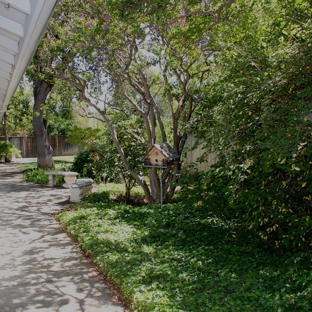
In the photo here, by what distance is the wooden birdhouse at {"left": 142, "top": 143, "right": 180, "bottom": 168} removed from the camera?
8.24 metres

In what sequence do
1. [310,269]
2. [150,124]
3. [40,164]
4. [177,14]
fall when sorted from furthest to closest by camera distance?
[40,164] < [150,124] < [177,14] < [310,269]

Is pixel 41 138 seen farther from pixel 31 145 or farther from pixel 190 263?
pixel 31 145

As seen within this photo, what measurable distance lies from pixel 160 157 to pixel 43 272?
3766 mm

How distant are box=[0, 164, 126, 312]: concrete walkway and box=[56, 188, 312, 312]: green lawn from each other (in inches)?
9.2

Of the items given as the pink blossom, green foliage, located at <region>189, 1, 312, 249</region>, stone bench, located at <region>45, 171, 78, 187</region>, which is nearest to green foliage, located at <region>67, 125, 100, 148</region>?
stone bench, located at <region>45, 171, 78, 187</region>

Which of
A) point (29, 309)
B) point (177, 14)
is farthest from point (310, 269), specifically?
point (177, 14)

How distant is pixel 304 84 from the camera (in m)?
4.85

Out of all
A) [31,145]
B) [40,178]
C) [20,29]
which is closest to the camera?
[20,29]

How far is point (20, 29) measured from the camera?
2705 mm

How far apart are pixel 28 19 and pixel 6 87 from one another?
2.04m

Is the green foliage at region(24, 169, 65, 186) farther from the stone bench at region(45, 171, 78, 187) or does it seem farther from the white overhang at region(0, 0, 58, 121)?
the white overhang at region(0, 0, 58, 121)

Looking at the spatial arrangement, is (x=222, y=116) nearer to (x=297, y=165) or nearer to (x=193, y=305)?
(x=297, y=165)

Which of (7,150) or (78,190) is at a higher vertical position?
(7,150)

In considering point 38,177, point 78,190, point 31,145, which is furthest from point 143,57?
point 31,145
